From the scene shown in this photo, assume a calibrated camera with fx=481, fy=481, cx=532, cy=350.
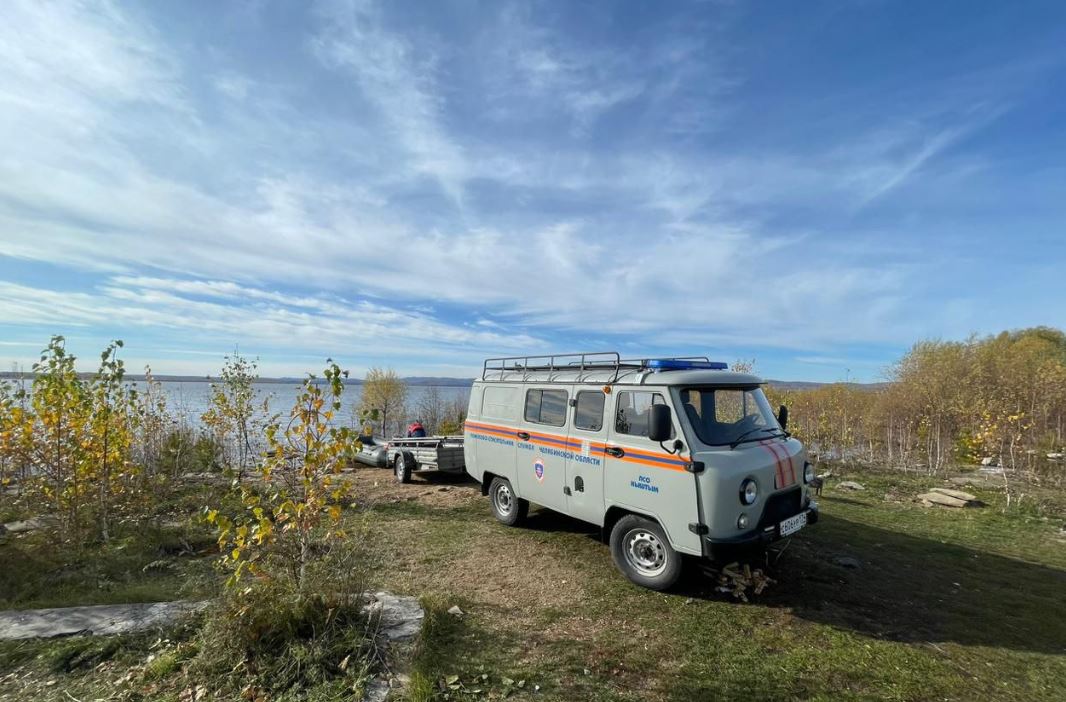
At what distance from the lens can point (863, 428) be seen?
63.3ft

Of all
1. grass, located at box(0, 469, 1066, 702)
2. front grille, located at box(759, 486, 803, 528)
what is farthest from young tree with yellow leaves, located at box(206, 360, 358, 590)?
front grille, located at box(759, 486, 803, 528)

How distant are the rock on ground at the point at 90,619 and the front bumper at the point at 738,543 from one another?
15.6ft

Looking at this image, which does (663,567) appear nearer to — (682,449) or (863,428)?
→ (682,449)

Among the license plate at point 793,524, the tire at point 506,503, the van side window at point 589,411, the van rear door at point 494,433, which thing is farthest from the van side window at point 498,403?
the license plate at point 793,524

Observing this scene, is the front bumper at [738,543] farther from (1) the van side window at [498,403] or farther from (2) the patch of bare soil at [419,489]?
(2) the patch of bare soil at [419,489]

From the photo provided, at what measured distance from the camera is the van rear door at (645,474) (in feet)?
16.9

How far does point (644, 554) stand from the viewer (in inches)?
228

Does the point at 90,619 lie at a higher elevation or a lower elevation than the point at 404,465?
lower

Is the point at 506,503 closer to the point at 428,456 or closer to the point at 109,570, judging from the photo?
the point at 428,456

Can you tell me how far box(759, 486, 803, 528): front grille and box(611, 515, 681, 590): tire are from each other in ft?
3.45

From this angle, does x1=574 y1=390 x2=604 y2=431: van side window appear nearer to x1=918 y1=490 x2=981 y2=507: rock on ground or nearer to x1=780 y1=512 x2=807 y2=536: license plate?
x1=780 y1=512 x2=807 y2=536: license plate

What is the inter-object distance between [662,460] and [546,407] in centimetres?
235

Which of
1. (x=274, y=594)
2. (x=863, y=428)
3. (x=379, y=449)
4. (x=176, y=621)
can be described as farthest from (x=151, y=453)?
(x=863, y=428)

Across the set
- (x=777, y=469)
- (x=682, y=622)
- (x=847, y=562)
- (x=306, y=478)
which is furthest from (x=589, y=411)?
(x=847, y=562)
